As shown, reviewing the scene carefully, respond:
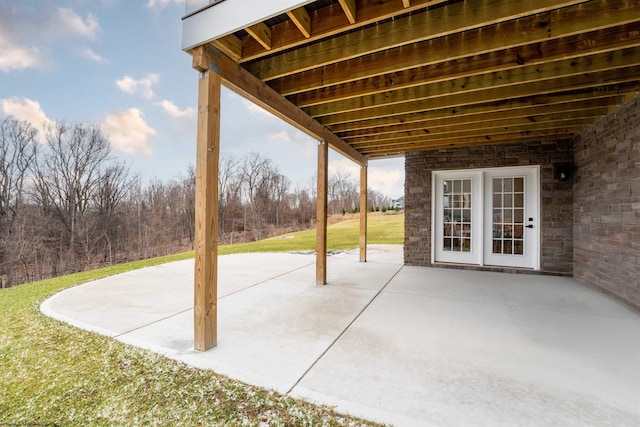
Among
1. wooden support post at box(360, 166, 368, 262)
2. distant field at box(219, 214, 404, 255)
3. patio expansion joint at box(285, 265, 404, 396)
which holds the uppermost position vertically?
wooden support post at box(360, 166, 368, 262)

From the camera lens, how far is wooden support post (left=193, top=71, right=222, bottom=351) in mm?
2240

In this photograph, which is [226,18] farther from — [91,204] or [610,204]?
[91,204]

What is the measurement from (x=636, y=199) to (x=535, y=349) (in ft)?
7.95

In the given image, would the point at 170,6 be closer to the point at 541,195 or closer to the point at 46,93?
the point at 46,93

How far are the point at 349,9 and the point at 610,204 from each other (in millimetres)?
4273

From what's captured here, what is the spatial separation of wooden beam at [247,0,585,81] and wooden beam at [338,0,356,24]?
1.36 feet

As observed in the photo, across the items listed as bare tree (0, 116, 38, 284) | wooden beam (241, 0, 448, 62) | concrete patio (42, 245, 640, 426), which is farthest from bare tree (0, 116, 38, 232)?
wooden beam (241, 0, 448, 62)

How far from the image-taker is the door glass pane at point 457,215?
566 centimetres

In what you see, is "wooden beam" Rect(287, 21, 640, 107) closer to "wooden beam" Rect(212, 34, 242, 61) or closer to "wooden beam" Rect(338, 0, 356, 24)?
"wooden beam" Rect(338, 0, 356, 24)

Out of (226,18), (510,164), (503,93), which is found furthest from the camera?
(510,164)

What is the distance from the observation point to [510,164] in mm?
5199

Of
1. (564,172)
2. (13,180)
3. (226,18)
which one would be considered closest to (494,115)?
(564,172)

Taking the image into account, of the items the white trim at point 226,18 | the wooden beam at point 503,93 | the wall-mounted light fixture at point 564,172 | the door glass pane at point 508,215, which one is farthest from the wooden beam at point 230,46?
the wall-mounted light fixture at point 564,172

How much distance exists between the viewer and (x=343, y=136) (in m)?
4.98
